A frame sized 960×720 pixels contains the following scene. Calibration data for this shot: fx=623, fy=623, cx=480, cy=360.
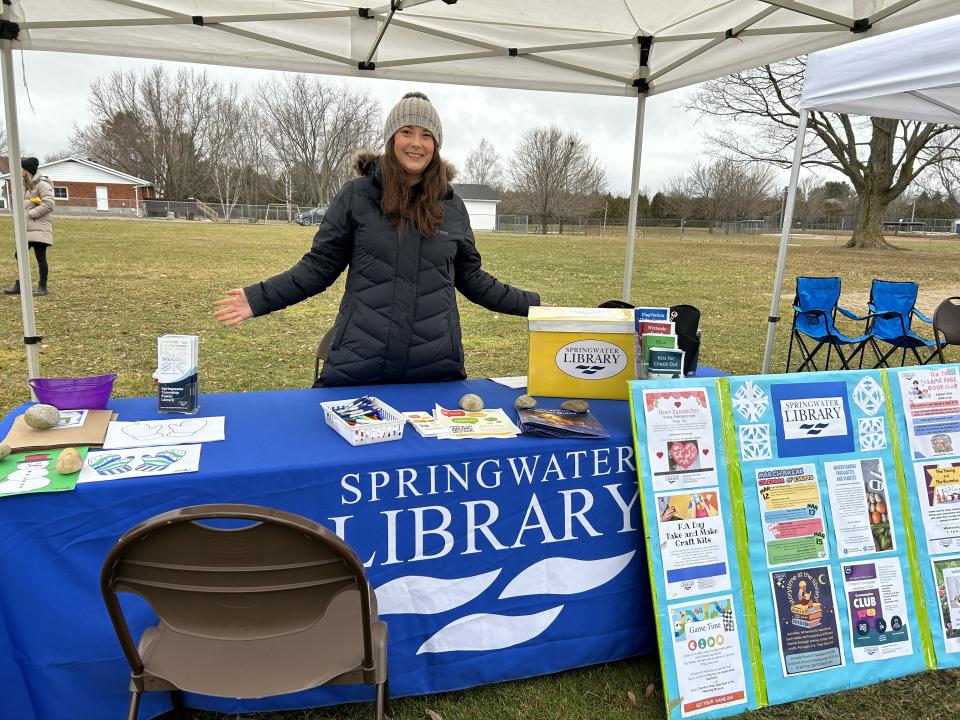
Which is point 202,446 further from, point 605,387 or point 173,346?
point 605,387

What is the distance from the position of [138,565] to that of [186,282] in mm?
10756

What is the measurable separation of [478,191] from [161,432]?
4615cm

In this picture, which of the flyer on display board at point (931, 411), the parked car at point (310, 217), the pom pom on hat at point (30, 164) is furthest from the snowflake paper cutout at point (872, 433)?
the parked car at point (310, 217)

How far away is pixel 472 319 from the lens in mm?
8297

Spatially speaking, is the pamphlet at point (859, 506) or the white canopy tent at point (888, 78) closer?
the pamphlet at point (859, 506)

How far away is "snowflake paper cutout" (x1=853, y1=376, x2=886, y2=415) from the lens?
1912 millimetres

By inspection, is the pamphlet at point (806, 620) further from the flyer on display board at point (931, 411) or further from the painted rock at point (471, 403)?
the painted rock at point (471, 403)

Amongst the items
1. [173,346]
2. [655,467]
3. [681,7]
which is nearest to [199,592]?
[173,346]

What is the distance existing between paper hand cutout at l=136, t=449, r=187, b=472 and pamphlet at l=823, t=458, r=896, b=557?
1.80 m

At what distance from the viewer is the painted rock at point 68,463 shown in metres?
1.40

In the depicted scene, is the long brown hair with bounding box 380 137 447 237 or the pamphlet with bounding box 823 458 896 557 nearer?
the pamphlet with bounding box 823 458 896 557

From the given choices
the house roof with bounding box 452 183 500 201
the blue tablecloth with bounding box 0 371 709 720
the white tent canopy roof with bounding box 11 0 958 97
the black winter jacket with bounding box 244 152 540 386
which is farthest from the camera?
the house roof with bounding box 452 183 500 201

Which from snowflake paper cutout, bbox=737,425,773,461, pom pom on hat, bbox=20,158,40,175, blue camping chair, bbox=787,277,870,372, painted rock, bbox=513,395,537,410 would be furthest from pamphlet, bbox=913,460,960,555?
pom pom on hat, bbox=20,158,40,175

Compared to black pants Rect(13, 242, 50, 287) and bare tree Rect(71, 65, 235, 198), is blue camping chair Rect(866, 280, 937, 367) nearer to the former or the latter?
black pants Rect(13, 242, 50, 287)
